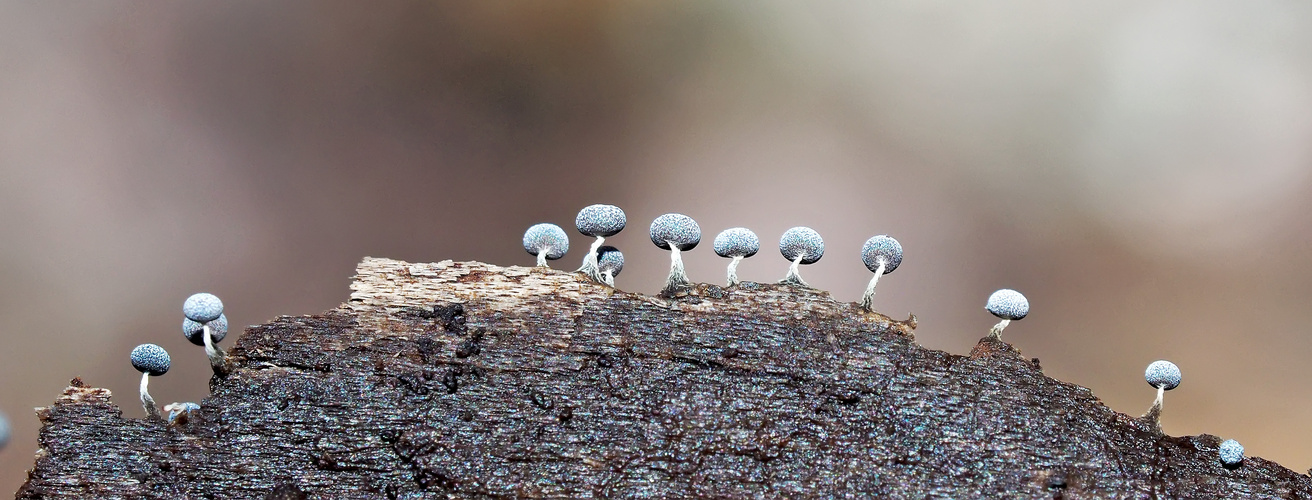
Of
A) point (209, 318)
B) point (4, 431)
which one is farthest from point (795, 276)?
point (4, 431)

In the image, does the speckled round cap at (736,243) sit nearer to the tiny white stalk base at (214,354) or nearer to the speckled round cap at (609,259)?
the speckled round cap at (609,259)

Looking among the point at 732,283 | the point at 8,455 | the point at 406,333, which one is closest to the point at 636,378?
the point at 732,283

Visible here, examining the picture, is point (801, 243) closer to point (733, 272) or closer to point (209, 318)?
point (733, 272)

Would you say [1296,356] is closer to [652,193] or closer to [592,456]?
[652,193]

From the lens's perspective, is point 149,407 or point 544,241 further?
point 544,241

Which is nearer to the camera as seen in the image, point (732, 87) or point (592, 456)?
point (592, 456)

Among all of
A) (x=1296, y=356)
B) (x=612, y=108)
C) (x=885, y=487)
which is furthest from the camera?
(x=612, y=108)
